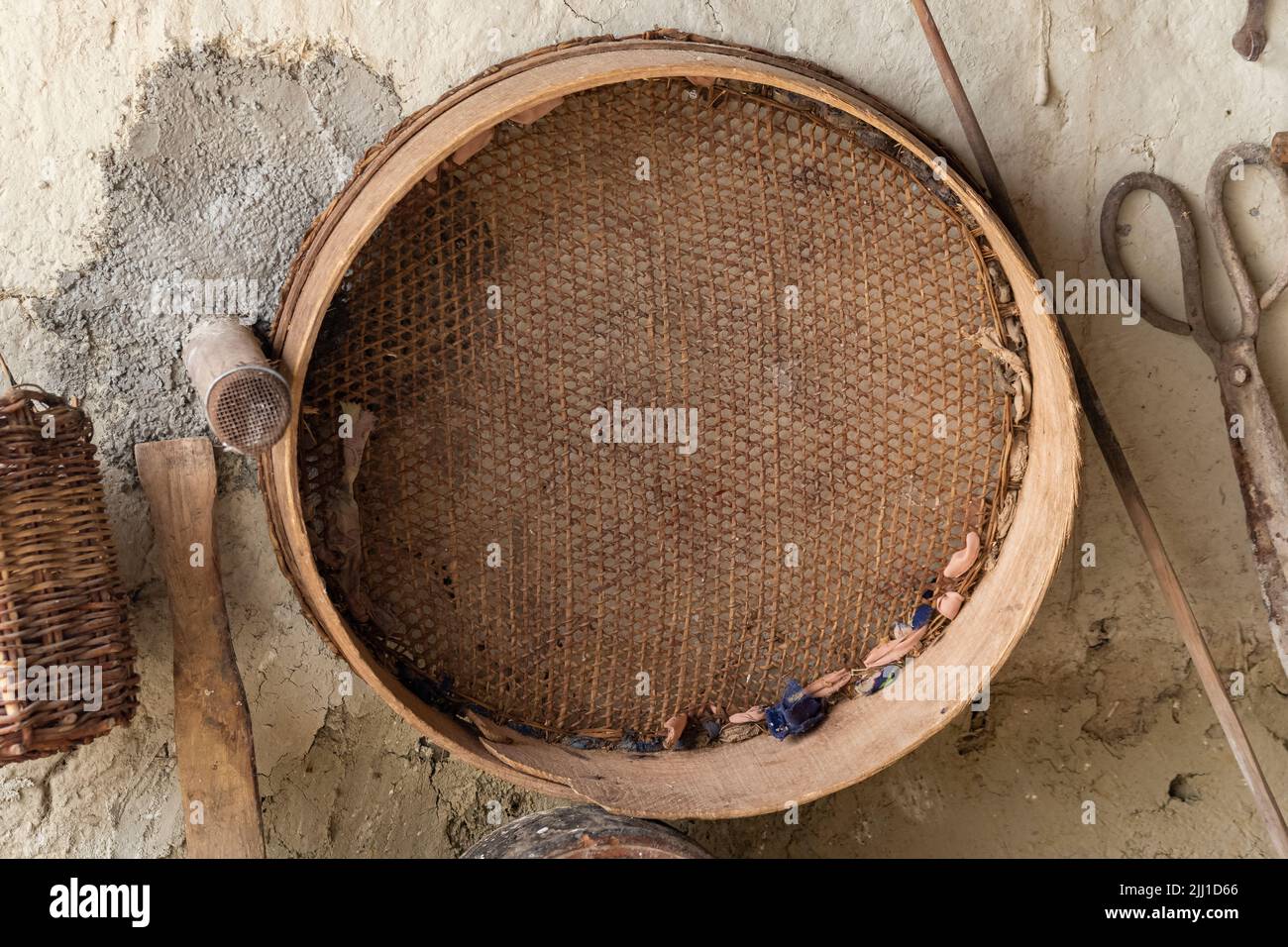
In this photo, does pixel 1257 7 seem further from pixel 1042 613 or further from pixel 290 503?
pixel 290 503

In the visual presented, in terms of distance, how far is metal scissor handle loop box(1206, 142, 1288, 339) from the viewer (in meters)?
1.38

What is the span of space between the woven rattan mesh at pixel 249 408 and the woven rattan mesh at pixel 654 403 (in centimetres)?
21

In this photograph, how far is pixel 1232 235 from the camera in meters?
1.41

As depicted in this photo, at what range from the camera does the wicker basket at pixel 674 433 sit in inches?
49.5

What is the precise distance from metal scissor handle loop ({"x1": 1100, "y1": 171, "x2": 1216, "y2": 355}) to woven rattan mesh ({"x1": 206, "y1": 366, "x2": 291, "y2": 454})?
1061 mm

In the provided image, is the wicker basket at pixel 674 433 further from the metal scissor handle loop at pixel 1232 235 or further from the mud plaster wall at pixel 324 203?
the metal scissor handle loop at pixel 1232 235

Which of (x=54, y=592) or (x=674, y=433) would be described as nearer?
(x=54, y=592)

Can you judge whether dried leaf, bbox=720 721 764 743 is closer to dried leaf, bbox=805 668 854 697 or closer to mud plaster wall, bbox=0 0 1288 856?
dried leaf, bbox=805 668 854 697

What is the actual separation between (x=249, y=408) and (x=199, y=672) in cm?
38

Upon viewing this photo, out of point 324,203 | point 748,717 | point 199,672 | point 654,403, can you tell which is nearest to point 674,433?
point 654,403

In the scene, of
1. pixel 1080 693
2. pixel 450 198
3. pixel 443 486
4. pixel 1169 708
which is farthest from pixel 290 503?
pixel 1169 708

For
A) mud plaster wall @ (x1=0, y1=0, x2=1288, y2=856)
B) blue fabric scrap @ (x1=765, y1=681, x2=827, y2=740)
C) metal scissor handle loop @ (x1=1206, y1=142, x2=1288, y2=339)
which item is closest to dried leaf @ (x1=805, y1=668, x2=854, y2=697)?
blue fabric scrap @ (x1=765, y1=681, x2=827, y2=740)

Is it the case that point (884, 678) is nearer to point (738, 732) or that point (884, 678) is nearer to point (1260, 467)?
point (738, 732)

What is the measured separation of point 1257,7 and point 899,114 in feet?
1.63
